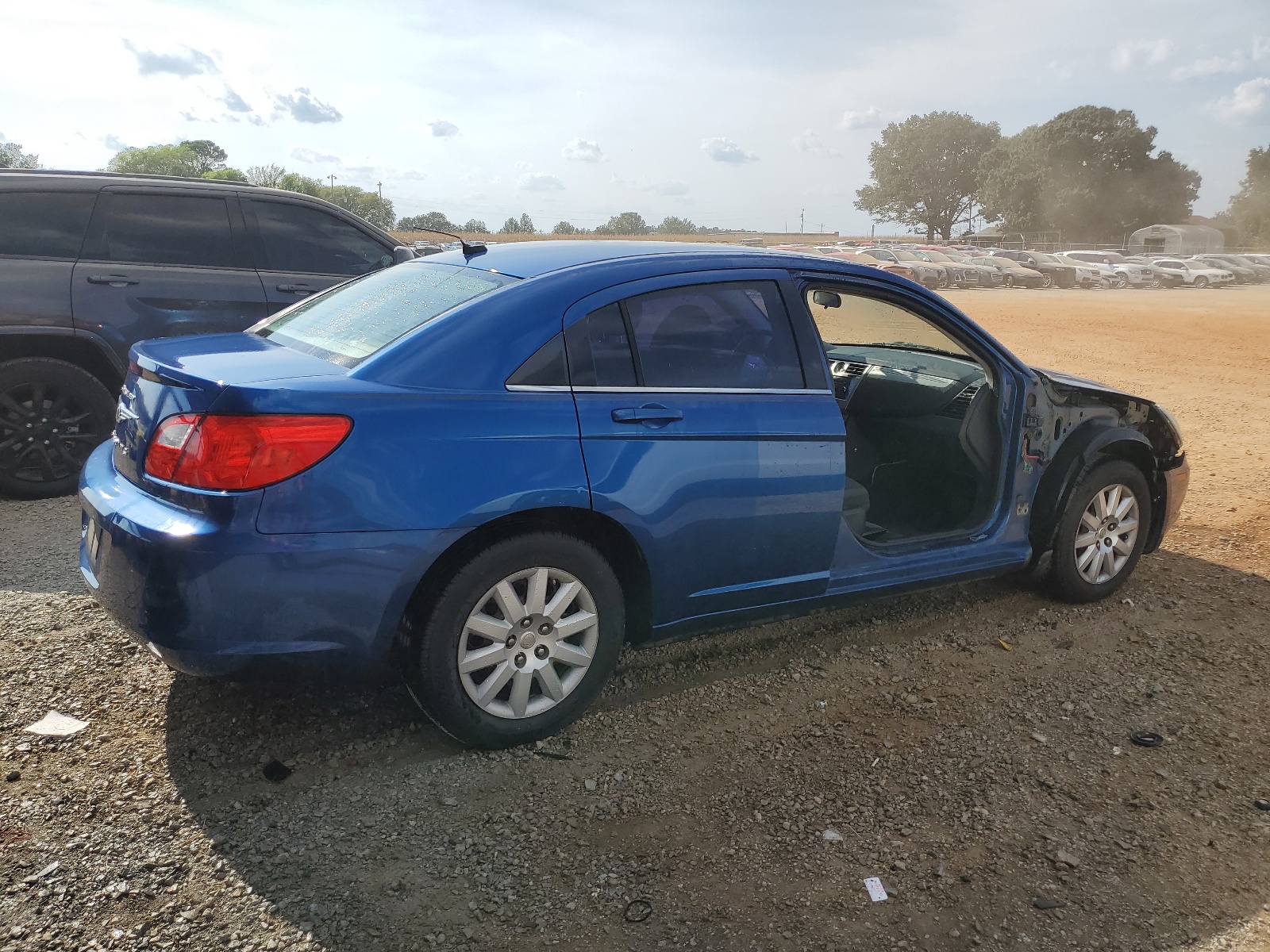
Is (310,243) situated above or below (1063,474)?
above

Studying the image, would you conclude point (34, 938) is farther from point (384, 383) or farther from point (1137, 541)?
point (1137, 541)

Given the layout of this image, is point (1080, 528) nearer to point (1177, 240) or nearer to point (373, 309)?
point (373, 309)

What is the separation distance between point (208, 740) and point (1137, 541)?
4.18m

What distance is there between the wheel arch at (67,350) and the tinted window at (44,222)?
18.4 inches

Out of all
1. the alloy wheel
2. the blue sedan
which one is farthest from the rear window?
the alloy wheel

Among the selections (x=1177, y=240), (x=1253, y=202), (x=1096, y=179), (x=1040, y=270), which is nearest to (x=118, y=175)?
(x=1040, y=270)

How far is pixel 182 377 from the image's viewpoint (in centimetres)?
294

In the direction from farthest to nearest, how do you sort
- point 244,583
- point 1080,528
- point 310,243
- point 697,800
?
point 310,243, point 1080,528, point 697,800, point 244,583

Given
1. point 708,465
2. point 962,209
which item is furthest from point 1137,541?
point 962,209

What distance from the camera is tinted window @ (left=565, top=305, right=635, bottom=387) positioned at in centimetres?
320

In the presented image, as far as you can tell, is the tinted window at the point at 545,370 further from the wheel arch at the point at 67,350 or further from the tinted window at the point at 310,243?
the tinted window at the point at 310,243


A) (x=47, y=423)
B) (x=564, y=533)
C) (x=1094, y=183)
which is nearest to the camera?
(x=564, y=533)

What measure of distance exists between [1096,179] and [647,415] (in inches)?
3675

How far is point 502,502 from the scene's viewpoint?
2.97m
